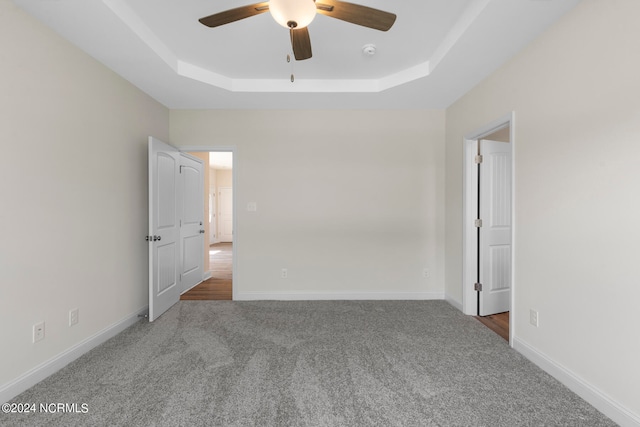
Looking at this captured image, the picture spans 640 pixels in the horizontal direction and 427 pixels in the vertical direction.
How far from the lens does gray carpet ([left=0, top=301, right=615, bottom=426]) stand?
1.54 metres

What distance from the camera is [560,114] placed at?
1855 mm

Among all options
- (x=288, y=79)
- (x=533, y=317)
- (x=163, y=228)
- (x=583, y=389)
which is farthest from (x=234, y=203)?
(x=583, y=389)

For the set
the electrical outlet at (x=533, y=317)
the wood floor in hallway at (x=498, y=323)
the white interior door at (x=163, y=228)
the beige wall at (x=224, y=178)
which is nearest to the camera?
the electrical outlet at (x=533, y=317)

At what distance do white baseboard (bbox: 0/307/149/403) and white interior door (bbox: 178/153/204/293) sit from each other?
116 cm

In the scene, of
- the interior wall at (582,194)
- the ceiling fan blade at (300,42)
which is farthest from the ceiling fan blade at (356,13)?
the interior wall at (582,194)

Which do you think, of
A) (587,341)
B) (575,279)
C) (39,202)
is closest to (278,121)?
(39,202)

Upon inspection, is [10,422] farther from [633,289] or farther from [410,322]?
[633,289]

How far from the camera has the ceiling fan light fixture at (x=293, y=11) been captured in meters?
1.37

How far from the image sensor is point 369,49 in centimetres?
242

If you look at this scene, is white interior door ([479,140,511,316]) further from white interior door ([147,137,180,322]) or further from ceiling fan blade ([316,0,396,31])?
white interior door ([147,137,180,322])

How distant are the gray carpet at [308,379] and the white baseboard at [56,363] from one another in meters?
0.06

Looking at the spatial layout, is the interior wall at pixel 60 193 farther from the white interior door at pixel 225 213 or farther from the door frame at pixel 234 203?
the white interior door at pixel 225 213

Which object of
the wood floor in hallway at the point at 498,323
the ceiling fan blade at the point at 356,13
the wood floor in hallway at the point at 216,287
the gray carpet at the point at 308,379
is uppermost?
the ceiling fan blade at the point at 356,13

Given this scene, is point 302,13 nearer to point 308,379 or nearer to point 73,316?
point 308,379
